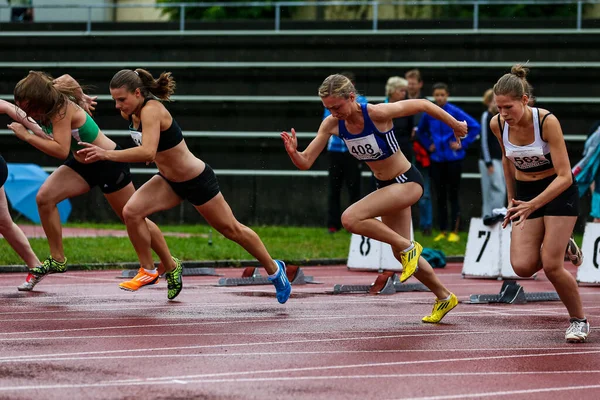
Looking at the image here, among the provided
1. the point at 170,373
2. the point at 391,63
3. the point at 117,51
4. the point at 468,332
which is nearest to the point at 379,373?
the point at 170,373

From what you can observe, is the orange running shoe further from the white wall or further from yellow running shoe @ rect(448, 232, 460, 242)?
the white wall

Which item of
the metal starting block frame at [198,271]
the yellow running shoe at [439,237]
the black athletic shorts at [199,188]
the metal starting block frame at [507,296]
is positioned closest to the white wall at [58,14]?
the yellow running shoe at [439,237]

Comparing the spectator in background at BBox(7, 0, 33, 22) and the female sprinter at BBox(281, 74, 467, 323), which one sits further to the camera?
the spectator in background at BBox(7, 0, 33, 22)

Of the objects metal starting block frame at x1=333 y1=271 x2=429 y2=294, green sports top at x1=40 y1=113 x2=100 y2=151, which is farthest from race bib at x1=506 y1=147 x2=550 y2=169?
green sports top at x1=40 y1=113 x2=100 y2=151

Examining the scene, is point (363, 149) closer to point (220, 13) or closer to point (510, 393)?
point (510, 393)

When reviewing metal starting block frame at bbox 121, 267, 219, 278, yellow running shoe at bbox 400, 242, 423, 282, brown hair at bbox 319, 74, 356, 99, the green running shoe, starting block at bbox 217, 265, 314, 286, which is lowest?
metal starting block frame at bbox 121, 267, 219, 278

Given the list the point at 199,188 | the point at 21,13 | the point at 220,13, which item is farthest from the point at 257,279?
the point at 220,13

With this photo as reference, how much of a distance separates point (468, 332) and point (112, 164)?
3889 millimetres

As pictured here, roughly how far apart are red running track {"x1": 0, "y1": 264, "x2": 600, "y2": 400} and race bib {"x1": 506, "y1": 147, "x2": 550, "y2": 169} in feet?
4.20

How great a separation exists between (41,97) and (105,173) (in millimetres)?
1049

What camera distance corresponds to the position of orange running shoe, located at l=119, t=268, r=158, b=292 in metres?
10.6

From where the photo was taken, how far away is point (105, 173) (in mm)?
11195

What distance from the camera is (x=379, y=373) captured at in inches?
281

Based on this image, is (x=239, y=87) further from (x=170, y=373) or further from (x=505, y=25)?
(x=170, y=373)
